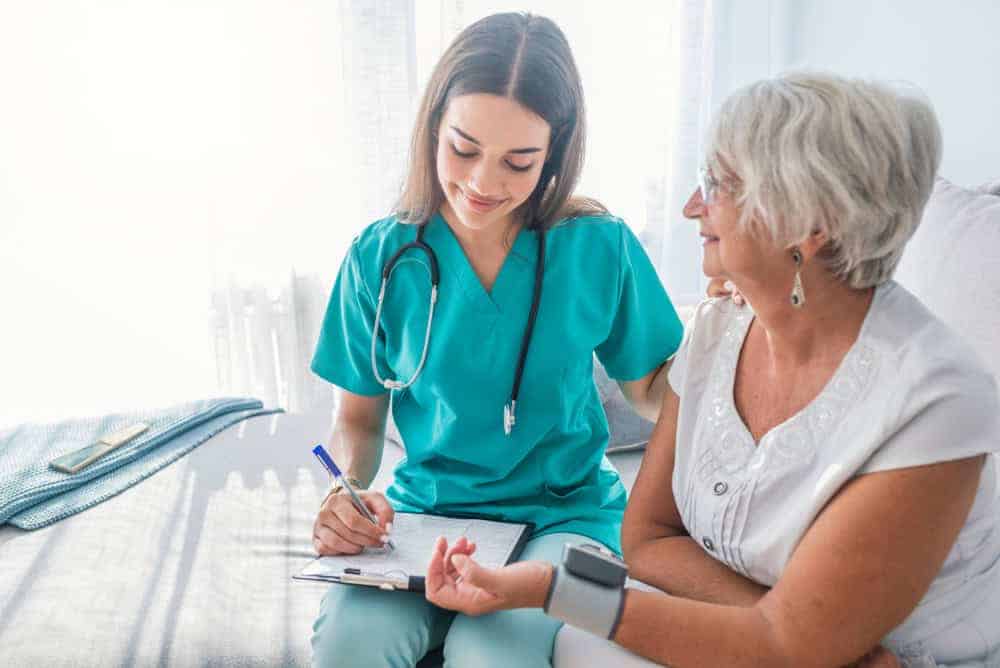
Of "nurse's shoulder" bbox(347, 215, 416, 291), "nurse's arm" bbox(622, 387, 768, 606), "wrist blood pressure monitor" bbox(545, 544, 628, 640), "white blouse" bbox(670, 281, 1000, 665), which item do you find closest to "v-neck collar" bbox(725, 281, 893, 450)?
"white blouse" bbox(670, 281, 1000, 665)

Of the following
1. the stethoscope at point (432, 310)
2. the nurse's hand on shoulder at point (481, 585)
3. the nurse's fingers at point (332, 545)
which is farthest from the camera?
A: the stethoscope at point (432, 310)

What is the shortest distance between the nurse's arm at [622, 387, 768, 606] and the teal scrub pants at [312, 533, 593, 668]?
15 centimetres

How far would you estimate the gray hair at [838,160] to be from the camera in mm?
968

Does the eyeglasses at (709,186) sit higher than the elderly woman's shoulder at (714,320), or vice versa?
the eyeglasses at (709,186)

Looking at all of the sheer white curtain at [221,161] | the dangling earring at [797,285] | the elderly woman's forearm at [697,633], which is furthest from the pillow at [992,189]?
the sheer white curtain at [221,161]

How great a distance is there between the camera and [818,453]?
41.4 inches

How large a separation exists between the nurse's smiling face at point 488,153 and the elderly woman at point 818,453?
0.27 meters

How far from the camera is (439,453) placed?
140 cm

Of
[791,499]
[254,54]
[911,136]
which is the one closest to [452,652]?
[791,499]

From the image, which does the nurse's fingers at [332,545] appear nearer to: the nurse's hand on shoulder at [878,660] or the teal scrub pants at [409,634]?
the teal scrub pants at [409,634]

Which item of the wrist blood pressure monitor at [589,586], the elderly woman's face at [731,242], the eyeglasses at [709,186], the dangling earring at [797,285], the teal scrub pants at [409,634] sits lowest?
the teal scrub pants at [409,634]

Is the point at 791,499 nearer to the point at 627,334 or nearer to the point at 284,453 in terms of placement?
the point at 627,334

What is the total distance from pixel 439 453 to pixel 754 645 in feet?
1.83

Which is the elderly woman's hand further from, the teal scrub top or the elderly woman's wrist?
the elderly woman's wrist
